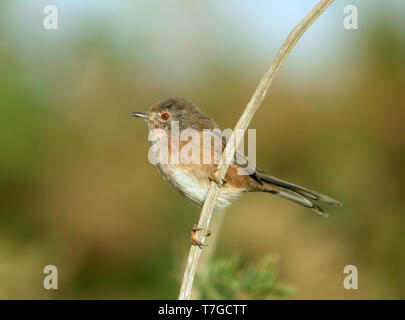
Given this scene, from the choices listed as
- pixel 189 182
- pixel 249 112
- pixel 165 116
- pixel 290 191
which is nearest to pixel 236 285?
pixel 189 182

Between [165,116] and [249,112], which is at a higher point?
[165,116]

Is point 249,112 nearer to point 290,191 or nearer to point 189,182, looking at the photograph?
point 189,182

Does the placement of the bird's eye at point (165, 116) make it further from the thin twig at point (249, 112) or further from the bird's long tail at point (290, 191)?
the thin twig at point (249, 112)

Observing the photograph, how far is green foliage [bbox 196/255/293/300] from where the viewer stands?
9.05 feet

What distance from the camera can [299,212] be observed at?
4.71 m

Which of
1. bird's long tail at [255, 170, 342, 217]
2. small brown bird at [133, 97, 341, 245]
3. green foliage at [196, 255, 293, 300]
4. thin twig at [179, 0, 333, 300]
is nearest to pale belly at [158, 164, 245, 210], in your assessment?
small brown bird at [133, 97, 341, 245]

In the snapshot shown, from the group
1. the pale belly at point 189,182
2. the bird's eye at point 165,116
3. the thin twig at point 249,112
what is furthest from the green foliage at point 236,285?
the bird's eye at point 165,116

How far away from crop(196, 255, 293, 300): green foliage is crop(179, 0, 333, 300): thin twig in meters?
0.69

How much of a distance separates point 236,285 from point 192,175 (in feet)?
2.57

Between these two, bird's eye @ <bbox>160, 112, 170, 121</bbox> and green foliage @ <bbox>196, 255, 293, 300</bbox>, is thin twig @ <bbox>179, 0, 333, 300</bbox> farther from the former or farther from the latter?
bird's eye @ <bbox>160, 112, 170, 121</bbox>

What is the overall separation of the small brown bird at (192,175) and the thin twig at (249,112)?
0.85m

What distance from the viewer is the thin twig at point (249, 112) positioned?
181 centimetres

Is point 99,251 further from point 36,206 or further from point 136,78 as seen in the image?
point 136,78

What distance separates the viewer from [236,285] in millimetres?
2744
